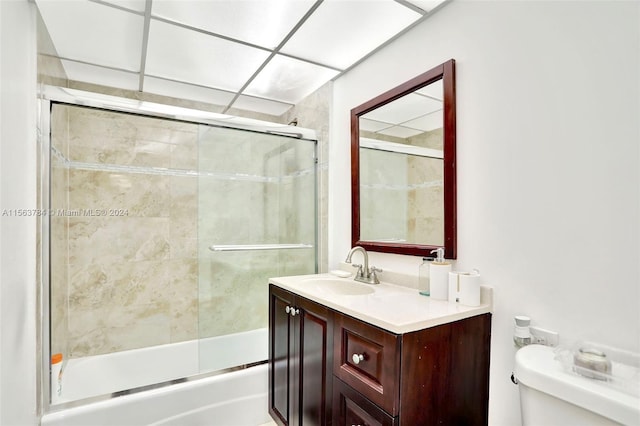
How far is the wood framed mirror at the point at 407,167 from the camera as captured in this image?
1410mm

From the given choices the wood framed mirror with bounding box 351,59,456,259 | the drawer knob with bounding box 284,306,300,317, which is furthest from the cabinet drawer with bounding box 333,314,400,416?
the wood framed mirror with bounding box 351,59,456,259

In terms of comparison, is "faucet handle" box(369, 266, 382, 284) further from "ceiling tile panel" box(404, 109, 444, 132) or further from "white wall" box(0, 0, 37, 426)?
"white wall" box(0, 0, 37, 426)

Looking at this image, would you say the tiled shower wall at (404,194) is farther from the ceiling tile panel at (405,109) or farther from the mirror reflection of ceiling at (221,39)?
the mirror reflection of ceiling at (221,39)

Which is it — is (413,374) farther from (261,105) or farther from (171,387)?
(261,105)

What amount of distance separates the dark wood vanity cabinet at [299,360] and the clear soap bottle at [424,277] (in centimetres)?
46

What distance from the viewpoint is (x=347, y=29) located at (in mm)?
1630

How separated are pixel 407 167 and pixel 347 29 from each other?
77 cm

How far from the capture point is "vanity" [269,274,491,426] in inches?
39.2

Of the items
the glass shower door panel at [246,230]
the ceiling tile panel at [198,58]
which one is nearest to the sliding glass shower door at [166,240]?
the glass shower door panel at [246,230]

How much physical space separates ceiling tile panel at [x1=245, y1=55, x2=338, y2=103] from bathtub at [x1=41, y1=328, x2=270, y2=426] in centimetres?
176

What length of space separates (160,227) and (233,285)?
86 cm

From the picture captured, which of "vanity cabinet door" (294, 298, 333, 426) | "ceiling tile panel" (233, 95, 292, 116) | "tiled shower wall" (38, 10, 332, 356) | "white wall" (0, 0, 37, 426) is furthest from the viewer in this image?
"ceiling tile panel" (233, 95, 292, 116)

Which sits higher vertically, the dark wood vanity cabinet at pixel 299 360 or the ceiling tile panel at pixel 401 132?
the ceiling tile panel at pixel 401 132

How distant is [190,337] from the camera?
2600 millimetres
